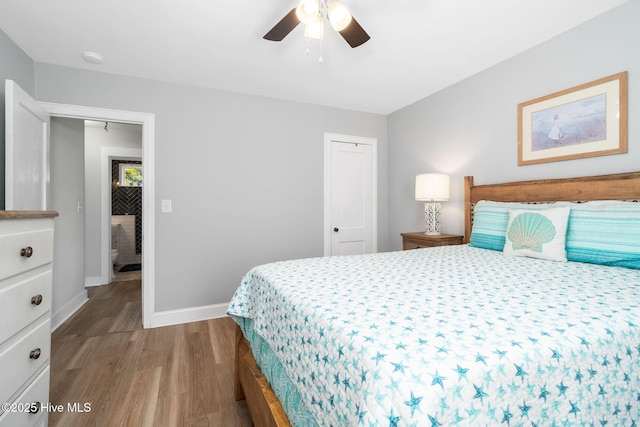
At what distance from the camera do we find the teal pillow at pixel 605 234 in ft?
5.23

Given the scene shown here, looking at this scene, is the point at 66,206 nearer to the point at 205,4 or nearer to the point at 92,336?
the point at 92,336

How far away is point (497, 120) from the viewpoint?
2.70m

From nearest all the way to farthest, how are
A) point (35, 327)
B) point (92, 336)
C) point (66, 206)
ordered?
point (35, 327)
point (92, 336)
point (66, 206)

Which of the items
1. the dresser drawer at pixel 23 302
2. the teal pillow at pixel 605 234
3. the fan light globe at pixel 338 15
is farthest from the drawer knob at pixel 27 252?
the teal pillow at pixel 605 234

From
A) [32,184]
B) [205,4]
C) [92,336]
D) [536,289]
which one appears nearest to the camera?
[536,289]

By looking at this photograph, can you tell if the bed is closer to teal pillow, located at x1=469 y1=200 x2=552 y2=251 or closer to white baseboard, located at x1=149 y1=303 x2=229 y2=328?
teal pillow, located at x1=469 y1=200 x2=552 y2=251

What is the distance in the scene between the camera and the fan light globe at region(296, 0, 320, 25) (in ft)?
5.03

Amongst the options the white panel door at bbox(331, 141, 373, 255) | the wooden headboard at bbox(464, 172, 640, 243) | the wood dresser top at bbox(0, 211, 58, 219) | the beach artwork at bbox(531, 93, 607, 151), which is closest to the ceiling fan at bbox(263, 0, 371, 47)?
the wood dresser top at bbox(0, 211, 58, 219)

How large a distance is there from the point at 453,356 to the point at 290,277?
871 mm

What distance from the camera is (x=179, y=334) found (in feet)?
9.10

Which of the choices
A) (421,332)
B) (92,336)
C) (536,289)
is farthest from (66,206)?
(536,289)

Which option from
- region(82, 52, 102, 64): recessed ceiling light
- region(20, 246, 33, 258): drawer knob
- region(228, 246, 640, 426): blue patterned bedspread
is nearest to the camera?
region(228, 246, 640, 426): blue patterned bedspread

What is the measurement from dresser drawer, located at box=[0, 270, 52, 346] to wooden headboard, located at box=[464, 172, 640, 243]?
307cm

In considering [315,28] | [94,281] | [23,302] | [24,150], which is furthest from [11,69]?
[94,281]
